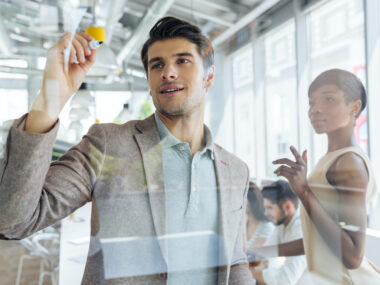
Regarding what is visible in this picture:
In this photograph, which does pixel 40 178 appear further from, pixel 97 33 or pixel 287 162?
pixel 287 162

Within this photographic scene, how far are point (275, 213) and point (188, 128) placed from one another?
0.46m

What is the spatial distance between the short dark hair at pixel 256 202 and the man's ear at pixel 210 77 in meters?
0.33

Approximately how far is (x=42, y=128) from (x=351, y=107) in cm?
106

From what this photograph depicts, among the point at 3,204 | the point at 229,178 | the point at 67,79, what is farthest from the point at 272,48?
the point at 3,204

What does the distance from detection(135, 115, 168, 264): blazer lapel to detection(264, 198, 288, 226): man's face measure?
408 millimetres

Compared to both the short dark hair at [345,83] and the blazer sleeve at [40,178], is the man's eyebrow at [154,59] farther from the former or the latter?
the short dark hair at [345,83]

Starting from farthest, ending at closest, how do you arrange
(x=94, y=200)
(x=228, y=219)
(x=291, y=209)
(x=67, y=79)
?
(x=291, y=209)
(x=228, y=219)
(x=94, y=200)
(x=67, y=79)

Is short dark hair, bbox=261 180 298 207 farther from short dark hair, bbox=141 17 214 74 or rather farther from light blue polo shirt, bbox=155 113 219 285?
short dark hair, bbox=141 17 214 74

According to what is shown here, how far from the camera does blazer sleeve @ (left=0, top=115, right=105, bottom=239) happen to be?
2.01 feet

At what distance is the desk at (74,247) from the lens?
87 cm

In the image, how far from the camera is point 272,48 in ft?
4.03

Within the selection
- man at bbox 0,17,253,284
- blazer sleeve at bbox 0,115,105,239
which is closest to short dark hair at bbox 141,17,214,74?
man at bbox 0,17,253,284

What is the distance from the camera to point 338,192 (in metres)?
A: 1.27

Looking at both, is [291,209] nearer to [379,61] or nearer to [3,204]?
[379,61]
